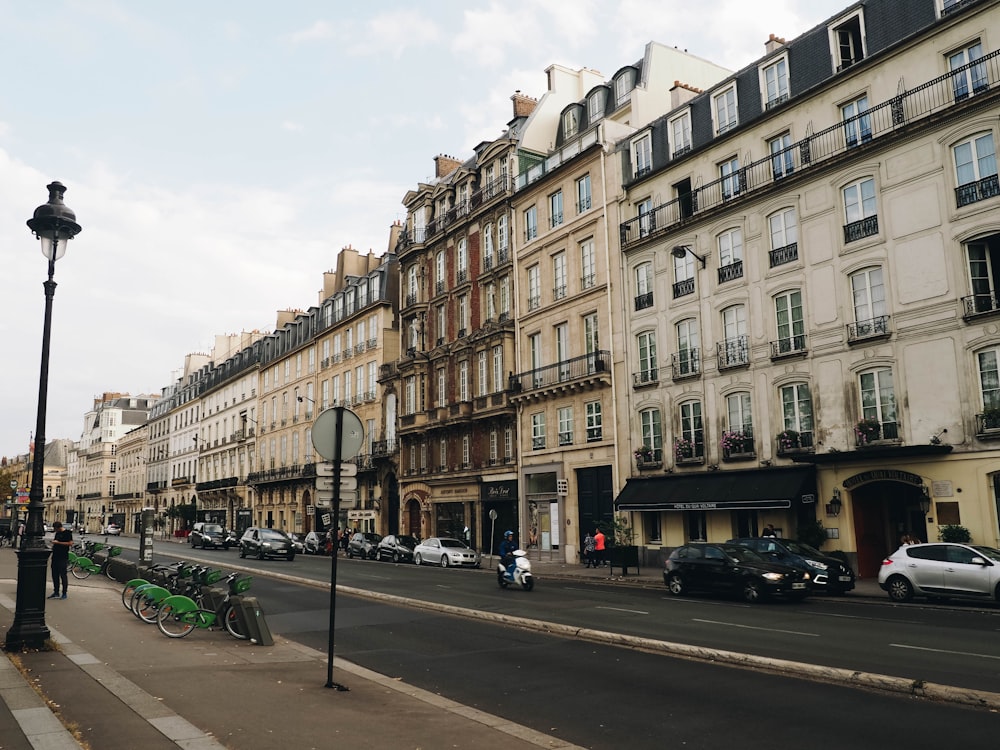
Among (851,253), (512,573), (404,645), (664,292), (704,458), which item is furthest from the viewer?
(664,292)

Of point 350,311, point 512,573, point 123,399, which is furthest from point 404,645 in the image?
point 123,399

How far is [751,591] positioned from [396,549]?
2254 cm

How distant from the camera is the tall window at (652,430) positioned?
32406 millimetres

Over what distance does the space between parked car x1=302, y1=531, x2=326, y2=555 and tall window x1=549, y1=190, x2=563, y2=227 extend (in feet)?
72.1

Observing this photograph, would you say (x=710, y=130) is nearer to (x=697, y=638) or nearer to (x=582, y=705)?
(x=697, y=638)

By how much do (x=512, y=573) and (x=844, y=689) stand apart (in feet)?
47.2

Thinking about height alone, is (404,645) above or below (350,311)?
below

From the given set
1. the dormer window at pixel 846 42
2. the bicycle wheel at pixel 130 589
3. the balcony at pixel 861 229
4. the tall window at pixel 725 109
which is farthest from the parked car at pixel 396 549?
the dormer window at pixel 846 42

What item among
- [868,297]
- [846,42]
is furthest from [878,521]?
[846,42]

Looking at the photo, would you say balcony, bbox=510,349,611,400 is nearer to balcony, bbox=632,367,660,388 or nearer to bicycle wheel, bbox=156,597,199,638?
balcony, bbox=632,367,660,388

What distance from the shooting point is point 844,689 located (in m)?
8.82

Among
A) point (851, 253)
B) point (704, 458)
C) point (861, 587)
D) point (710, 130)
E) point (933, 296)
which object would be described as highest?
point (710, 130)

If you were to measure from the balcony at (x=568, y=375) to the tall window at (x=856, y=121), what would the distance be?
1254 centimetres

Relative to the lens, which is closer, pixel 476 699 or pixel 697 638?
pixel 476 699
